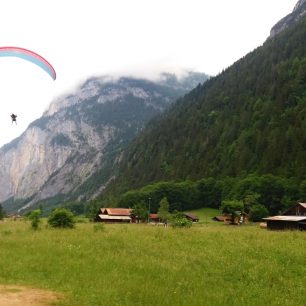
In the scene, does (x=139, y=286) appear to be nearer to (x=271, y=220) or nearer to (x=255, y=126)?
(x=271, y=220)

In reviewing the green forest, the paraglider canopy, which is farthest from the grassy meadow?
the green forest

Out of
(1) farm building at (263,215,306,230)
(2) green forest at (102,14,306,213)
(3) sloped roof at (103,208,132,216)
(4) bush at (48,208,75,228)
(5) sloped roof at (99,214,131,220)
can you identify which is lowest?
(4) bush at (48,208,75,228)

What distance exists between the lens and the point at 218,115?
18850cm

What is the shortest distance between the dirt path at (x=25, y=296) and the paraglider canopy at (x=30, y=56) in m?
10.2

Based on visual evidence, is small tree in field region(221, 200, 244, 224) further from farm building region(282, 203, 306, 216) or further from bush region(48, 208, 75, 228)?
bush region(48, 208, 75, 228)

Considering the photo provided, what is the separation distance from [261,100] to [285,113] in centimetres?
2157

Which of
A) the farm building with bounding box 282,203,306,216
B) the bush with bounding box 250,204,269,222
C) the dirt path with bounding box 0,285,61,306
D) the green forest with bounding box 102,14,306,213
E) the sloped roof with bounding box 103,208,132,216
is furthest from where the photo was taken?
the green forest with bounding box 102,14,306,213

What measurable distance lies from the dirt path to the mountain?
106 metres

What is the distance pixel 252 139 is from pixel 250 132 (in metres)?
3.94

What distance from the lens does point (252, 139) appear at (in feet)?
502

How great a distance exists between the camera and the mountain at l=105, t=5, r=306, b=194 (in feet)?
444

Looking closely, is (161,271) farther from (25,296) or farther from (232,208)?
(232,208)

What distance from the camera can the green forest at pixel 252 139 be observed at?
128 m

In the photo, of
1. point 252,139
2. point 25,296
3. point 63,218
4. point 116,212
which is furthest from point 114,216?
point 25,296
